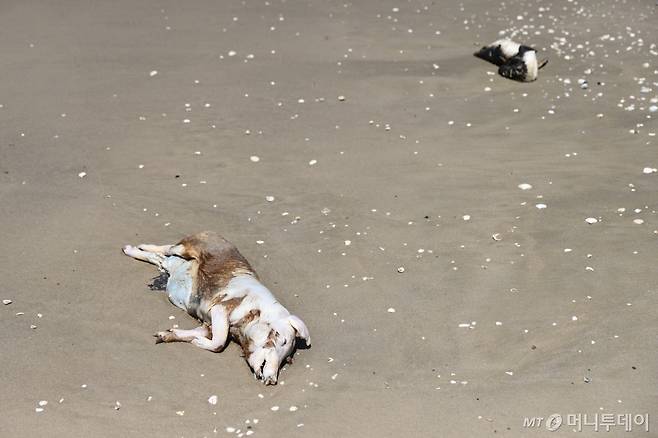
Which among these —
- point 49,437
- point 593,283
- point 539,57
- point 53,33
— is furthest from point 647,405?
point 53,33

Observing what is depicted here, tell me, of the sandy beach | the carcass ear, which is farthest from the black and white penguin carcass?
the carcass ear

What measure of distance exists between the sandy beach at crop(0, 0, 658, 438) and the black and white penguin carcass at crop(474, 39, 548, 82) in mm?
132

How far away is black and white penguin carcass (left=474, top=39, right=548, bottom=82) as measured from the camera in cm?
862

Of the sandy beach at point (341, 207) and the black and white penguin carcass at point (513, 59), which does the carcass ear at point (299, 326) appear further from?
the black and white penguin carcass at point (513, 59)

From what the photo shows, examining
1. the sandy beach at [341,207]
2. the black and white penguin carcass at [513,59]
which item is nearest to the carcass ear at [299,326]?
the sandy beach at [341,207]

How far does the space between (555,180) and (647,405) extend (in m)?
2.60

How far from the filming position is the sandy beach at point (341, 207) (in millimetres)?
4953

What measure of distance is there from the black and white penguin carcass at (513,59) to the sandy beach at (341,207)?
132mm

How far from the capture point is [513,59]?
874 centimetres

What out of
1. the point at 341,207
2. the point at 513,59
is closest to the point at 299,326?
the point at 341,207

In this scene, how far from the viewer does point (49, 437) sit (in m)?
4.61

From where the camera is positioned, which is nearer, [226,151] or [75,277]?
[75,277]

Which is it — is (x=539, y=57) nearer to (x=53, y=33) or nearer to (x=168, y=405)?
(x=53, y=33)

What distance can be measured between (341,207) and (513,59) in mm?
2995
